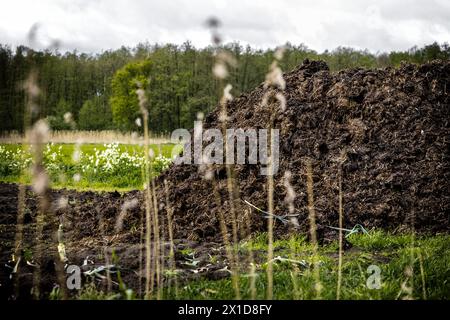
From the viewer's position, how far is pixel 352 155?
690 centimetres

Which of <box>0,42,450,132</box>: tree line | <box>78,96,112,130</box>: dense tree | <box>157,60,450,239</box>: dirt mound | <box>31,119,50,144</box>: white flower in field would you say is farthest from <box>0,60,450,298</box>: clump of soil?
<box>78,96,112,130</box>: dense tree

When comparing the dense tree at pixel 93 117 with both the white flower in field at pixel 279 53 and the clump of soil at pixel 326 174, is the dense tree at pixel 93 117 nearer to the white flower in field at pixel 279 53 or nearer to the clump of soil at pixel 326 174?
the clump of soil at pixel 326 174

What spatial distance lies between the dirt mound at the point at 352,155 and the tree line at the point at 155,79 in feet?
79.7

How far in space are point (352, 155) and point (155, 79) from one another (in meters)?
33.7

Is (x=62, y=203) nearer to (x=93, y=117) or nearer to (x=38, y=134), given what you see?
(x=38, y=134)

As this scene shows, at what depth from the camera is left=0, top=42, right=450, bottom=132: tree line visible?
3400 centimetres

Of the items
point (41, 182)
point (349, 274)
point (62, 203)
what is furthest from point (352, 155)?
point (41, 182)

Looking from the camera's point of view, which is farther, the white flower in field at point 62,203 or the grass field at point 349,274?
the white flower in field at point 62,203

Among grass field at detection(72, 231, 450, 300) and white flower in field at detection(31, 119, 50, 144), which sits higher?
white flower in field at detection(31, 119, 50, 144)

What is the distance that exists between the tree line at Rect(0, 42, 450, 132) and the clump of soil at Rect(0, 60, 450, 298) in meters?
24.3

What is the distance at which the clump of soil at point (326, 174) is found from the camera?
5887 mm

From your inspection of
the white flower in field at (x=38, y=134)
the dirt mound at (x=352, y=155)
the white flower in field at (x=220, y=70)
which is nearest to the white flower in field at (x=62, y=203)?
the white flower in field at (x=38, y=134)

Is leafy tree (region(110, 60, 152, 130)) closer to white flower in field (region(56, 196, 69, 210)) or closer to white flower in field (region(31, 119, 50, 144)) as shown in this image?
white flower in field (region(56, 196, 69, 210))
